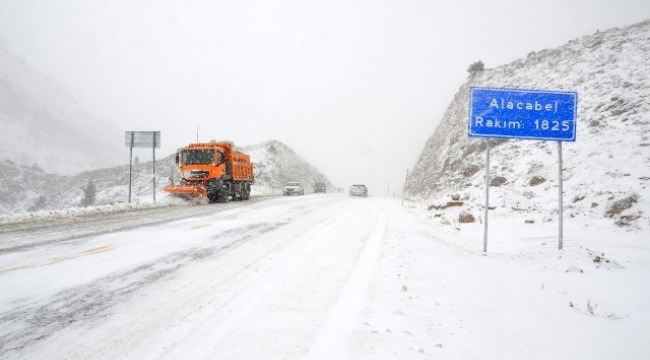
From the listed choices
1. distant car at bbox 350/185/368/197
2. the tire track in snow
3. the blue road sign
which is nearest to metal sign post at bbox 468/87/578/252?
the blue road sign

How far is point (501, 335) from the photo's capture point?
11.4 ft

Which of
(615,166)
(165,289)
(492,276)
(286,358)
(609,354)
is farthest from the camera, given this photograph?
(615,166)

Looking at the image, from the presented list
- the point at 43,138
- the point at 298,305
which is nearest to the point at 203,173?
the point at 298,305

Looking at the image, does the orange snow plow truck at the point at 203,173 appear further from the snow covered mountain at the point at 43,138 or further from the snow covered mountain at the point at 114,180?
the snow covered mountain at the point at 43,138

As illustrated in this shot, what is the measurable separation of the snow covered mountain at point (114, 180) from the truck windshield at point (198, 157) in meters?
24.2

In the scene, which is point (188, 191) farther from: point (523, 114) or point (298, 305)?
point (298, 305)

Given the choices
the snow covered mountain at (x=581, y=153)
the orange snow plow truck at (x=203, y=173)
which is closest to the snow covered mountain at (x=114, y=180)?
the orange snow plow truck at (x=203, y=173)

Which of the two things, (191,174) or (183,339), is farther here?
(191,174)

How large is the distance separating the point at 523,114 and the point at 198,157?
17.2 meters

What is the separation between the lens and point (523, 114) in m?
8.07

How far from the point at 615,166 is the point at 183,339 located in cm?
1639

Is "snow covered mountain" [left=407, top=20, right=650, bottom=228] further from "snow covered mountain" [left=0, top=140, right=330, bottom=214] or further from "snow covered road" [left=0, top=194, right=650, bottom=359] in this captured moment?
"snow covered mountain" [left=0, top=140, right=330, bottom=214]

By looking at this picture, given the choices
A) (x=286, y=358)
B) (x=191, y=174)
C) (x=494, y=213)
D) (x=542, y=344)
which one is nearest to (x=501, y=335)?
(x=542, y=344)

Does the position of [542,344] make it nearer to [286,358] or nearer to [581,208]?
[286,358]
